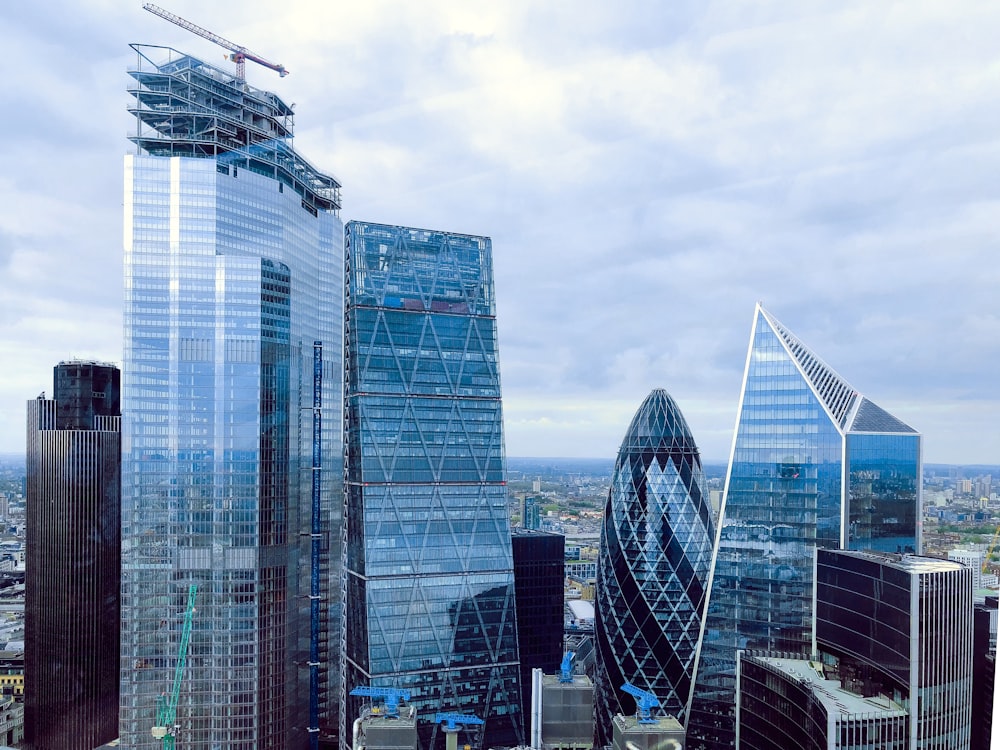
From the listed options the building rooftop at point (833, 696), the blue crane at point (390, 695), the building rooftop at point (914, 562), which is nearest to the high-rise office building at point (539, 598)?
the blue crane at point (390, 695)

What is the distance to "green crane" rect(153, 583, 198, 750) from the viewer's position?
2308 inches

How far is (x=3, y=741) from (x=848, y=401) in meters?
74.4

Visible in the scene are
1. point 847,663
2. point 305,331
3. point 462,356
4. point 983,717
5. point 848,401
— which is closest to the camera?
point 847,663

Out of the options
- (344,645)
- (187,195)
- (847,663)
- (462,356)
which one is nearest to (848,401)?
(847,663)

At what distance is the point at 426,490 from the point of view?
6134 centimetres

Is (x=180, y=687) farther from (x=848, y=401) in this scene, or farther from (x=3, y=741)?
(x=848, y=401)

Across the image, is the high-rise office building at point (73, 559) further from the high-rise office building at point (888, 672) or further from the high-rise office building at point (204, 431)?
the high-rise office building at point (888, 672)

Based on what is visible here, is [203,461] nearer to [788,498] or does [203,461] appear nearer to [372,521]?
[372,521]

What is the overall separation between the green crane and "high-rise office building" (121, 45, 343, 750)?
0.36 m

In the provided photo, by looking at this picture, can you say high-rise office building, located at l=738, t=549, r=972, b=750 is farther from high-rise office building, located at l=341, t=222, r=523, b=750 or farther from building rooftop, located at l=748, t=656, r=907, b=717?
high-rise office building, located at l=341, t=222, r=523, b=750

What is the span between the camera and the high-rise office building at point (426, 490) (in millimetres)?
59500

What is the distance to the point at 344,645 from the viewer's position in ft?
205

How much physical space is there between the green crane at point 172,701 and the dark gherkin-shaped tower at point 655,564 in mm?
32338

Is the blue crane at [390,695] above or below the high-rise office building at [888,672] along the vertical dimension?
below
